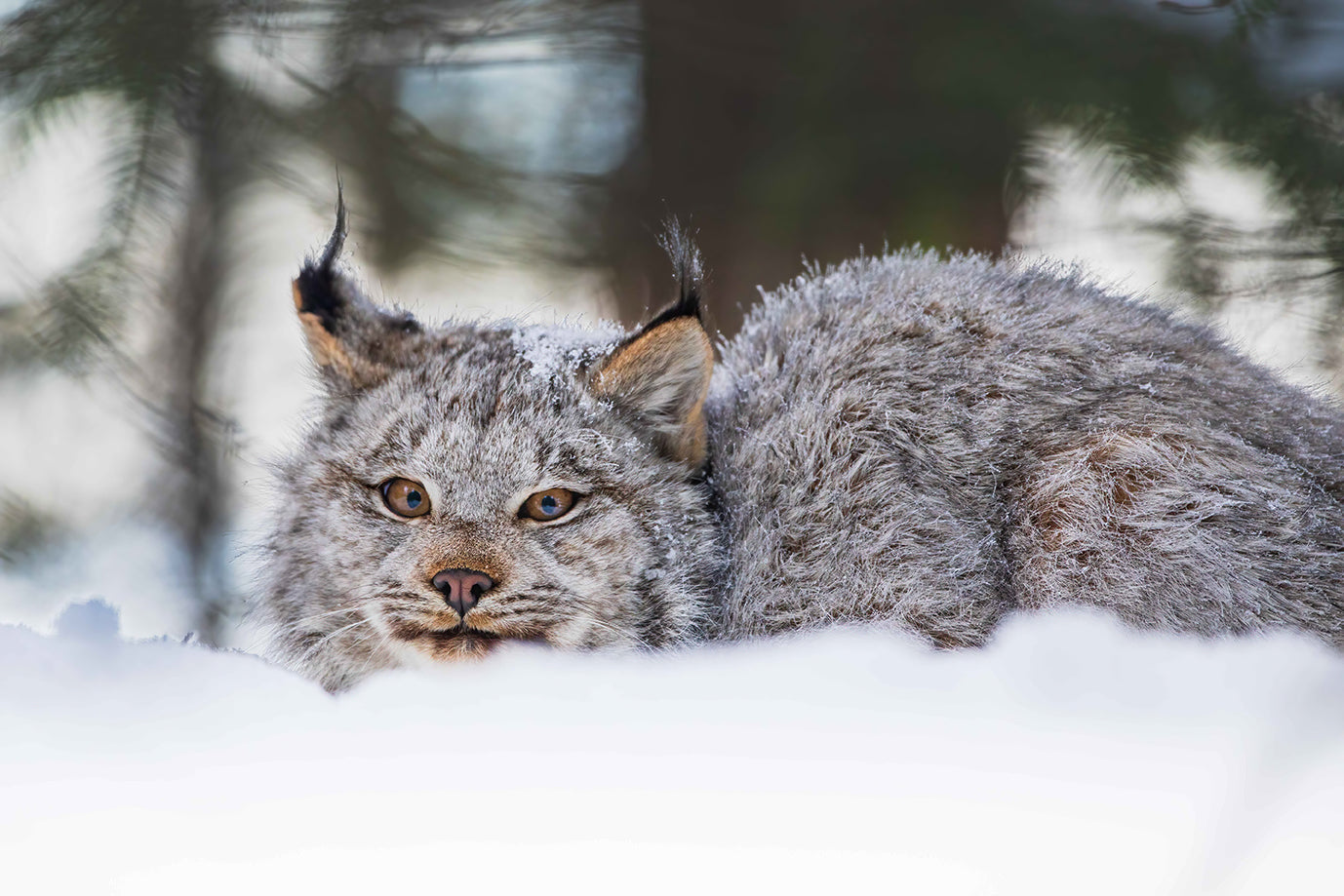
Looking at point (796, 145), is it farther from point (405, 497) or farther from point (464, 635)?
point (464, 635)

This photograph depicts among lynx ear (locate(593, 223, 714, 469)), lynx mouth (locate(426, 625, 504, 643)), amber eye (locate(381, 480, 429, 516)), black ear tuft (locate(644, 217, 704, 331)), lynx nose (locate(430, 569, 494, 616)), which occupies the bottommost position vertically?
lynx mouth (locate(426, 625, 504, 643))

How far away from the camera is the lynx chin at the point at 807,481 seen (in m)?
2.16

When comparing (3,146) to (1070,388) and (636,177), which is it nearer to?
(636,177)

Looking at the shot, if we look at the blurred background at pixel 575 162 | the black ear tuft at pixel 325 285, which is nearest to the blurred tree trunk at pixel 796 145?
the blurred background at pixel 575 162

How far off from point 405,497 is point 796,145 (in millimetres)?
2002

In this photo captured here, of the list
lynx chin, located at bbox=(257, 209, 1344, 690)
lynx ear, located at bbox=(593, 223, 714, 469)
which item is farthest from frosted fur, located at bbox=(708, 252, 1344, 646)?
lynx ear, located at bbox=(593, 223, 714, 469)

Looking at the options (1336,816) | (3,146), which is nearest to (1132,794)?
(1336,816)

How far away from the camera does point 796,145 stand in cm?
361

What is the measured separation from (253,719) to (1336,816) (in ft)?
5.19

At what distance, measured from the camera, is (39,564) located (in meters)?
3.10

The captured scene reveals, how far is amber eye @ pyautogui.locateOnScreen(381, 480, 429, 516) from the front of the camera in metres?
2.40

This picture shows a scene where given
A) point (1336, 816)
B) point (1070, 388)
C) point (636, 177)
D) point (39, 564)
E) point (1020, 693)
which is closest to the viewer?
point (1336, 816)

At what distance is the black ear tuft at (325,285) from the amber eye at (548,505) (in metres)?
0.76

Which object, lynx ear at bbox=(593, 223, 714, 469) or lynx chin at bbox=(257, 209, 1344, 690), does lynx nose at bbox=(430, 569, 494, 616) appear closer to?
lynx chin at bbox=(257, 209, 1344, 690)
